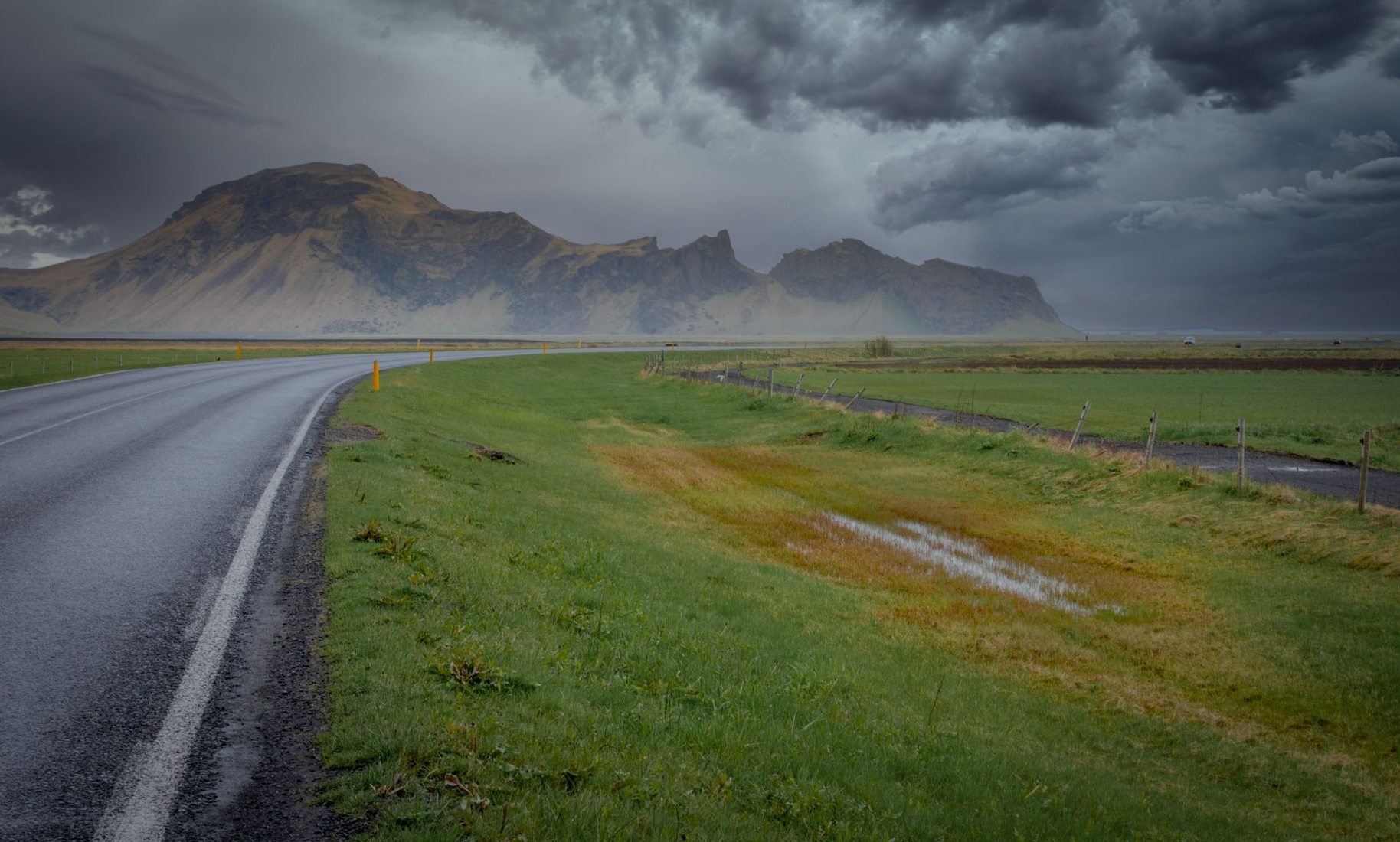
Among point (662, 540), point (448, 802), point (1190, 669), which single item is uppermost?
point (448, 802)

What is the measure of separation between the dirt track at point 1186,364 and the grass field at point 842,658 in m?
83.4

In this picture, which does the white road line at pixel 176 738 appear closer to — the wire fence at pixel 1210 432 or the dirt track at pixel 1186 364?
the wire fence at pixel 1210 432

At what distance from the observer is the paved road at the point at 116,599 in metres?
4.51

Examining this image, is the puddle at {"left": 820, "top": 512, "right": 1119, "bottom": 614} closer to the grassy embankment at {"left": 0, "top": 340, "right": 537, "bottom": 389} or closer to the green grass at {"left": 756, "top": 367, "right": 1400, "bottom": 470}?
the green grass at {"left": 756, "top": 367, "right": 1400, "bottom": 470}

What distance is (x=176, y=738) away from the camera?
507cm

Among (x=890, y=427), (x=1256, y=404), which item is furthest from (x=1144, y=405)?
(x=890, y=427)

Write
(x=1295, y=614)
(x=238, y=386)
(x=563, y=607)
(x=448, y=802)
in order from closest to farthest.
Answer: (x=448, y=802), (x=563, y=607), (x=1295, y=614), (x=238, y=386)

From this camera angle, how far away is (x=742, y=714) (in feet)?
23.5

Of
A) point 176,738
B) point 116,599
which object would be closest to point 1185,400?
point 116,599

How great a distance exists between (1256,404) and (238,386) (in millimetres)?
59436

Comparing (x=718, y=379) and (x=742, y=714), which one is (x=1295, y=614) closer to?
(x=742, y=714)

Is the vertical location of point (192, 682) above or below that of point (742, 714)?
above

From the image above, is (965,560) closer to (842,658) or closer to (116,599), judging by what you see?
(842,658)

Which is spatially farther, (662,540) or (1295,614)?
(662,540)
